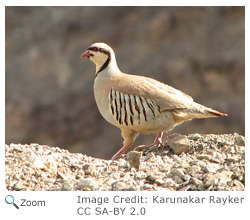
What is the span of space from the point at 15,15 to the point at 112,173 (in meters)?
18.6

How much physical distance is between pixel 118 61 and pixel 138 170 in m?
13.2

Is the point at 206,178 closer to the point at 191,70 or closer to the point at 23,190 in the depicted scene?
the point at 23,190

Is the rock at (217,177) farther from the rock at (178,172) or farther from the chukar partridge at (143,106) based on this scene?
the chukar partridge at (143,106)

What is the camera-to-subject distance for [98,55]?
22.4ft

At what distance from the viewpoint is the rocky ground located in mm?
4301

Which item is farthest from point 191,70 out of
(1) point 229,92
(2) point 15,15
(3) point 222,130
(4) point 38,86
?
(2) point 15,15

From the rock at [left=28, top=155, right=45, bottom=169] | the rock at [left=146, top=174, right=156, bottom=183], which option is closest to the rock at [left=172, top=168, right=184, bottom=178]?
the rock at [left=146, top=174, right=156, bottom=183]

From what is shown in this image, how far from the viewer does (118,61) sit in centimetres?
1773

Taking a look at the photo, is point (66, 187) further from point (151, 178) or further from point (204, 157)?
point (204, 157)

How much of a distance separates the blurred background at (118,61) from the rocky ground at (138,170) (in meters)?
9.38

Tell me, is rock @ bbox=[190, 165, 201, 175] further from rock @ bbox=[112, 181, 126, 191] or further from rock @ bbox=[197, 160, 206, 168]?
rock @ bbox=[112, 181, 126, 191]

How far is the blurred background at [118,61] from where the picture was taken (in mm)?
16000

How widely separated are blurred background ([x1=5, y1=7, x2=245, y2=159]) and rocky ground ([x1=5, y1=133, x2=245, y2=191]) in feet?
30.8
